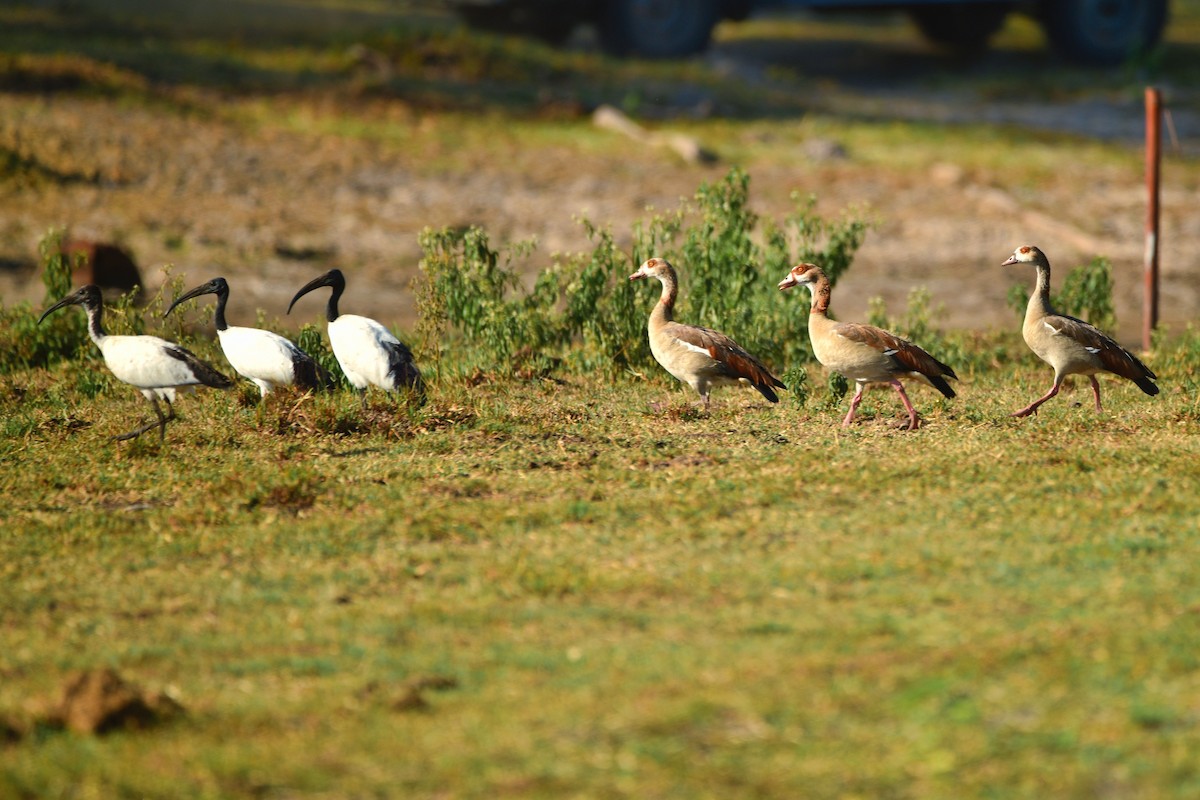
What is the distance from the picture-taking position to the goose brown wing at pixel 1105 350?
9570 mm

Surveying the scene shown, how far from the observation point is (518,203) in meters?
18.5

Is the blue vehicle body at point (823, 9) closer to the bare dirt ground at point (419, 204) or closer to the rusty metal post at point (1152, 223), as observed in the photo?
the bare dirt ground at point (419, 204)

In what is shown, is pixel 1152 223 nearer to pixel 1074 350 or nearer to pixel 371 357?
pixel 1074 350

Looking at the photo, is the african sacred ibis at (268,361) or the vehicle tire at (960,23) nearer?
the african sacred ibis at (268,361)

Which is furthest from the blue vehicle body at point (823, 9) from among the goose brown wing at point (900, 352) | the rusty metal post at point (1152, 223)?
the goose brown wing at point (900, 352)

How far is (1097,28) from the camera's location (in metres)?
29.2

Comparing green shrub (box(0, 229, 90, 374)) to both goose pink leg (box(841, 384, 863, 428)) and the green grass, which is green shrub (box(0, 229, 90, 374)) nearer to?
the green grass

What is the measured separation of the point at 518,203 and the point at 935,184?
522cm

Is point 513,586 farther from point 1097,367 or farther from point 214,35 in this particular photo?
point 214,35

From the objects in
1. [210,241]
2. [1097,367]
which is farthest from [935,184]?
[1097,367]

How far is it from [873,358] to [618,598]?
322 cm

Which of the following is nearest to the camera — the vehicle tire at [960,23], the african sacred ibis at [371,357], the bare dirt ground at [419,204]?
the african sacred ibis at [371,357]

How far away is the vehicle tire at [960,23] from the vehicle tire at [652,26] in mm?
4851

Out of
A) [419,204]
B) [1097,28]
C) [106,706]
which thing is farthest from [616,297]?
[1097,28]
